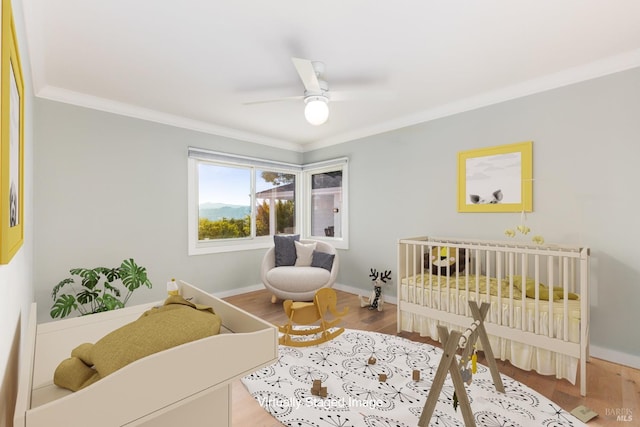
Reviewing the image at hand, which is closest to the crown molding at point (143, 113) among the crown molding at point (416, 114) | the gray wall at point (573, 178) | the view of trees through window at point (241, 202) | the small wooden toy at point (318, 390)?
the crown molding at point (416, 114)

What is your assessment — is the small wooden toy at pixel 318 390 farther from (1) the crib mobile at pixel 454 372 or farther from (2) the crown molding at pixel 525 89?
(2) the crown molding at pixel 525 89

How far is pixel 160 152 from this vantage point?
3334 mm

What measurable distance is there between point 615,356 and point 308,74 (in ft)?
9.92

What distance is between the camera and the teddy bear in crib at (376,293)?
11.1 ft

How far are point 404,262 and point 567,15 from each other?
2.07 metres

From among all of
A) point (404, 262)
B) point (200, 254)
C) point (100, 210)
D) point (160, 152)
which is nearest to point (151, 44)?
point (160, 152)

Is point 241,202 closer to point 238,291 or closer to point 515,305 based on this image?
point 238,291

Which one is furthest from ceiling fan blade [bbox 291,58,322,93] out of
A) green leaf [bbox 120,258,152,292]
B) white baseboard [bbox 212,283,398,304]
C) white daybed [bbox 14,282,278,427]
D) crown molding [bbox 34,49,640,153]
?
white baseboard [bbox 212,283,398,304]

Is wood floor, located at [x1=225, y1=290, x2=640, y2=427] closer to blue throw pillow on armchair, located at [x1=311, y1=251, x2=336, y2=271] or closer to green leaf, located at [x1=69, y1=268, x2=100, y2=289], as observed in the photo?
blue throw pillow on armchair, located at [x1=311, y1=251, x2=336, y2=271]

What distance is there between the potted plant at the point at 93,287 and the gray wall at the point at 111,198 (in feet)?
0.46

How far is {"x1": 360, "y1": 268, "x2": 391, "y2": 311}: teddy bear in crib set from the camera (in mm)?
3387

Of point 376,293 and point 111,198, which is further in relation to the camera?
point 376,293

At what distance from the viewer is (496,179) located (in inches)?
110

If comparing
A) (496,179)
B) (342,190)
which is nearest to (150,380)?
(496,179)
